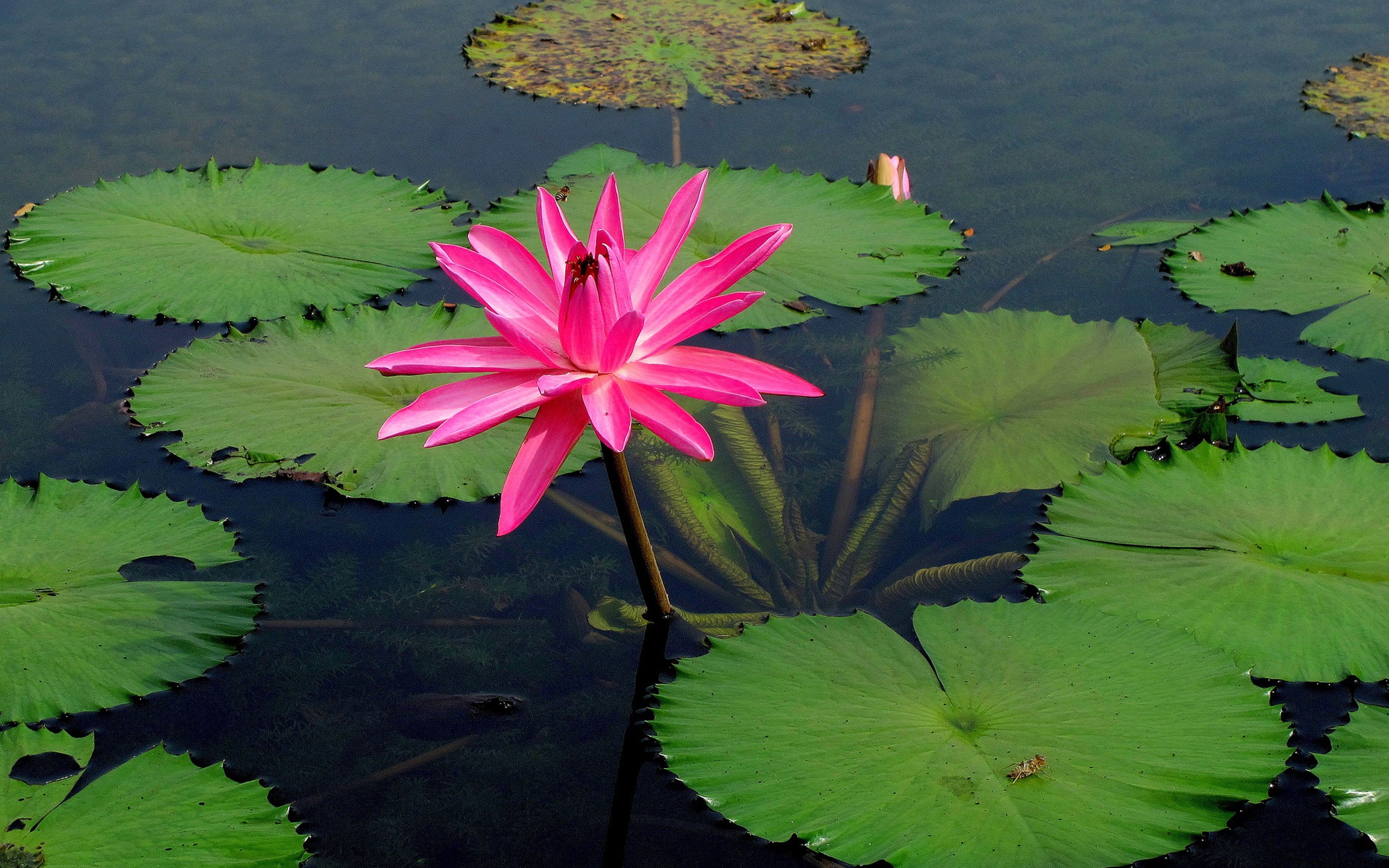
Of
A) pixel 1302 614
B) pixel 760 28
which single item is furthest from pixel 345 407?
pixel 760 28

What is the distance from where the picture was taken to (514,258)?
2.12m

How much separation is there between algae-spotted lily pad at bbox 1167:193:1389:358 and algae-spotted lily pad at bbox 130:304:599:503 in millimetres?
2253

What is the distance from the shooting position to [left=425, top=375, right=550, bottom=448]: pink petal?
182 cm

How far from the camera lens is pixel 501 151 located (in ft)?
15.4

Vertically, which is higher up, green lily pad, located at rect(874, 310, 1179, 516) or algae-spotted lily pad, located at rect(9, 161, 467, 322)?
algae-spotted lily pad, located at rect(9, 161, 467, 322)

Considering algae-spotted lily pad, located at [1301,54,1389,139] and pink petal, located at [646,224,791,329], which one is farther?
algae-spotted lily pad, located at [1301,54,1389,139]

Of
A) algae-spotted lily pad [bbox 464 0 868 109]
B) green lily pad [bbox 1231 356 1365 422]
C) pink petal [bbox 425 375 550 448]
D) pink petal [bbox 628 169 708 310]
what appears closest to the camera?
pink petal [bbox 425 375 550 448]

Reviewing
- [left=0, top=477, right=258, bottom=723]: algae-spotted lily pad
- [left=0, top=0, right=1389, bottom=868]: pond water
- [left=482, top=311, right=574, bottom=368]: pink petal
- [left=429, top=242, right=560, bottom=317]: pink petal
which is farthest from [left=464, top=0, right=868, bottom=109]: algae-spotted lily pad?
[left=482, top=311, right=574, bottom=368]: pink petal

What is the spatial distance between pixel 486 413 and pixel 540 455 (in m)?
0.14

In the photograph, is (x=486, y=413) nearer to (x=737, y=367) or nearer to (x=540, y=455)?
(x=540, y=455)

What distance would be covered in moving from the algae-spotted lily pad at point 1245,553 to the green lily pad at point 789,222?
3.66 ft

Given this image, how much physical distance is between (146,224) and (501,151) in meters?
1.50

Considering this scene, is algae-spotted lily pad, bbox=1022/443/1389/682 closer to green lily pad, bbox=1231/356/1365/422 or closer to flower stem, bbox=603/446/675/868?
green lily pad, bbox=1231/356/1365/422

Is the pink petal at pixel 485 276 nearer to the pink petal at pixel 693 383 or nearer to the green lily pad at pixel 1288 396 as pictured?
the pink petal at pixel 693 383
